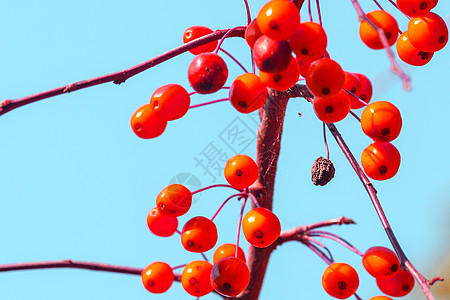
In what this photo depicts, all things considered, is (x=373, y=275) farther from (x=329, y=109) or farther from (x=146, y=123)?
(x=146, y=123)

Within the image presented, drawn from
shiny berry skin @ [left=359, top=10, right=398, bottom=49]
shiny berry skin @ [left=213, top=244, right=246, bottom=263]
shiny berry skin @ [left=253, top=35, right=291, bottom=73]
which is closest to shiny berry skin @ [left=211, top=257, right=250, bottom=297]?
shiny berry skin @ [left=213, top=244, right=246, bottom=263]

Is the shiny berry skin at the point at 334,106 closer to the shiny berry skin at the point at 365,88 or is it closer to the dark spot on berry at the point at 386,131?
the dark spot on berry at the point at 386,131

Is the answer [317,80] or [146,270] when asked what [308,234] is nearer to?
[146,270]

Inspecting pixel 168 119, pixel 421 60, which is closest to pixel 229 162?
pixel 168 119

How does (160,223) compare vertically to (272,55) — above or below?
below

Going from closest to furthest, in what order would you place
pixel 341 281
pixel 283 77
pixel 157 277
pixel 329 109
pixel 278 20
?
1. pixel 278 20
2. pixel 283 77
3. pixel 329 109
4. pixel 341 281
5. pixel 157 277

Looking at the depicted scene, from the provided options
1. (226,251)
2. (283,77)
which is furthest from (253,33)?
(226,251)

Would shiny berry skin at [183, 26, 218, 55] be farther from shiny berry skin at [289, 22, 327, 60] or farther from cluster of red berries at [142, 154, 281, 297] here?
shiny berry skin at [289, 22, 327, 60]
